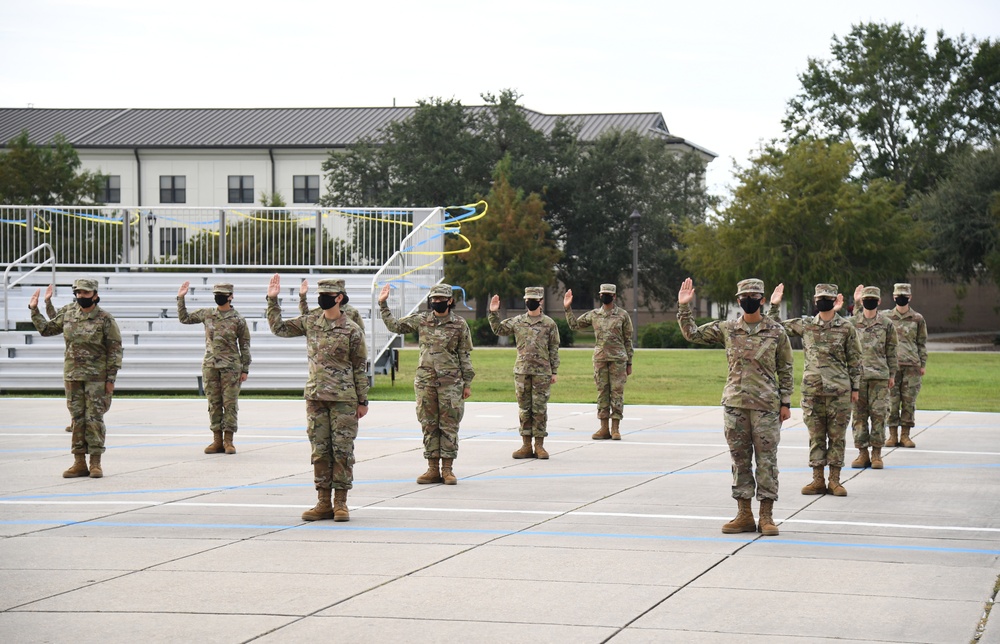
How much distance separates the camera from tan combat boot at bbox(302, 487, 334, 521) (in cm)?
1052

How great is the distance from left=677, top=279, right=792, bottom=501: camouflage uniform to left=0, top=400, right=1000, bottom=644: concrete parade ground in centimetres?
52

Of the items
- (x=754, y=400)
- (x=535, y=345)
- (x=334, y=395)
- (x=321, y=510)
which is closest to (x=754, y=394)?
(x=754, y=400)

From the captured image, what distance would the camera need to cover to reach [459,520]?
1061 cm

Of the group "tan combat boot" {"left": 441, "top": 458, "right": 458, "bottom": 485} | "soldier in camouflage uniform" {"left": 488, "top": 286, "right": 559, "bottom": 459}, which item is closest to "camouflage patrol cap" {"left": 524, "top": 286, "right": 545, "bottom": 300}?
"soldier in camouflage uniform" {"left": 488, "top": 286, "right": 559, "bottom": 459}

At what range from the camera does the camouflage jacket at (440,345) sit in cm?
1303

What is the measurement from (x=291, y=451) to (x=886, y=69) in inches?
2409

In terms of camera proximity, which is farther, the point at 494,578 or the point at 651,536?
the point at 651,536

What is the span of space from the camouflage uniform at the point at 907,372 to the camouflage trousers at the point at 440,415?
640 cm

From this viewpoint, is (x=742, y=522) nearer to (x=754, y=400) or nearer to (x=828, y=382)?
(x=754, y=400)

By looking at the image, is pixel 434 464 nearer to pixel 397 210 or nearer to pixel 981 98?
pixel 397 210

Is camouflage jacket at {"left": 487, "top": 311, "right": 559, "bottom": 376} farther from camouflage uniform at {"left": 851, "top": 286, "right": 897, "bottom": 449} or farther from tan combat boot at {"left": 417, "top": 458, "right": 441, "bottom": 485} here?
camouflage uniform at {"left": 851, "top": 286, "right": 897, "bottom": 449}

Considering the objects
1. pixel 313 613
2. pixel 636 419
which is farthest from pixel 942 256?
pixel 313 613

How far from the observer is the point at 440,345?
13.1 m

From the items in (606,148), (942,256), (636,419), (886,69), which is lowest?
(636,419)
